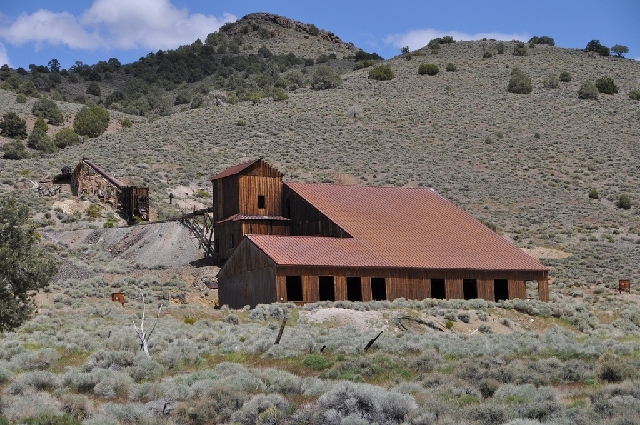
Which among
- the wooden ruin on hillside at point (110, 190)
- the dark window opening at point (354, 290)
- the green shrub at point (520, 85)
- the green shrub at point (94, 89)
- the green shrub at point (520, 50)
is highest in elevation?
the green shrub at point (520, 50)

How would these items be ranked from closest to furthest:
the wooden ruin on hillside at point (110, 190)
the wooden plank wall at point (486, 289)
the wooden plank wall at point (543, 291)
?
the wooden plank wall at point (486, 289) < the wooden plank wall at point (543, 291) < the wooden ruin on hillside at point (110, 190)

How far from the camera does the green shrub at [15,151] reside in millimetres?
79188

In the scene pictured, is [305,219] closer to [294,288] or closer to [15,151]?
[294,288]

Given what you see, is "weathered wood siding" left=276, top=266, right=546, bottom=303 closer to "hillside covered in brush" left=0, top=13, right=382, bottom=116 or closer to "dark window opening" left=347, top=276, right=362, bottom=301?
"dark window opening" left=347, top=276, right=362, bottom=301

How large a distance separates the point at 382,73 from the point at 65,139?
34412mm

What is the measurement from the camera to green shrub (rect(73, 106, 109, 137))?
93.2 m

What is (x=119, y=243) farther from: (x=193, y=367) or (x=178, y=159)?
(x=193, y=367)

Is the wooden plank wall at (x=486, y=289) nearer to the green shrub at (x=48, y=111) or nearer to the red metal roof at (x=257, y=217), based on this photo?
the red metal roof at (x=257, y=217)

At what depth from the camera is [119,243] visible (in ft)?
174

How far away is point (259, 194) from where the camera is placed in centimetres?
4769

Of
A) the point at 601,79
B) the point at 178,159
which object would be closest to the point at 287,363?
the point at 178,159

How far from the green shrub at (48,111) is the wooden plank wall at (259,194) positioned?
54.5 meters

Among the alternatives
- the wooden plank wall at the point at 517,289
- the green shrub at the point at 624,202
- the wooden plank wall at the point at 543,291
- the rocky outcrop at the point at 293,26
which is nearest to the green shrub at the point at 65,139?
the green shrub at the point at 624,202

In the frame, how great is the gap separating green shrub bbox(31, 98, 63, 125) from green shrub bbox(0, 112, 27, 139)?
6.87 metres
